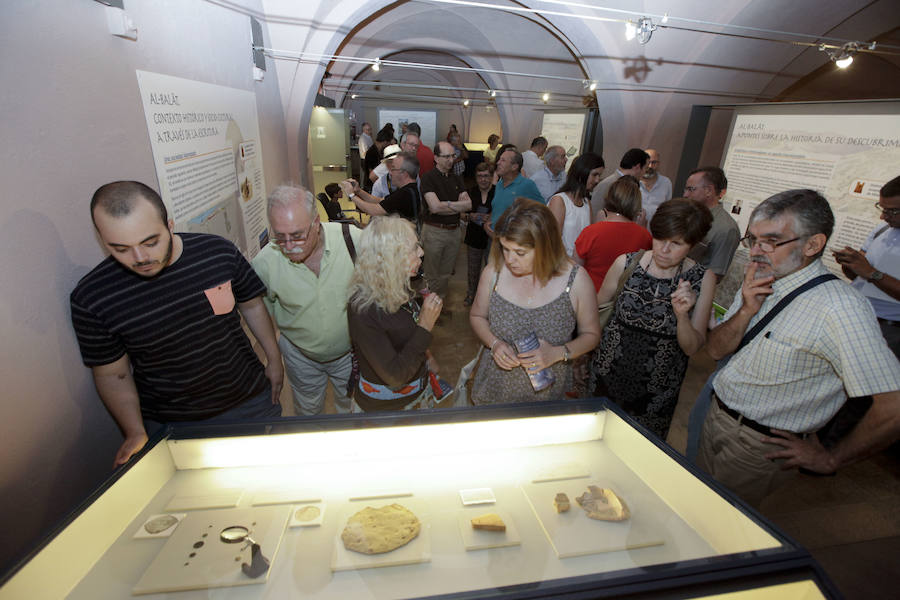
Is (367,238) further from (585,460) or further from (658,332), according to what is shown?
(658,332)

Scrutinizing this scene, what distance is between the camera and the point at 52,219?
136 cm

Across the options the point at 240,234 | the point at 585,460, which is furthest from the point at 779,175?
the point at 240,234

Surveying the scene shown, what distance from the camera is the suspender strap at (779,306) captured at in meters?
1.53

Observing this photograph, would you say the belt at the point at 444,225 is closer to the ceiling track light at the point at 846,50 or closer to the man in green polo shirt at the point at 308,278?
the man in green polo shirt at the point at 308,278

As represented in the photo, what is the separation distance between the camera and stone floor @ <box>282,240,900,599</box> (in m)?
2.36

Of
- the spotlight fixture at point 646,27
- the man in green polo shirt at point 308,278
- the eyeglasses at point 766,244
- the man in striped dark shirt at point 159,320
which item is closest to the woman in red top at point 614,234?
the eyeglasses at point 766,244

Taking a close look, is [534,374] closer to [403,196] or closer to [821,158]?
[403,196]

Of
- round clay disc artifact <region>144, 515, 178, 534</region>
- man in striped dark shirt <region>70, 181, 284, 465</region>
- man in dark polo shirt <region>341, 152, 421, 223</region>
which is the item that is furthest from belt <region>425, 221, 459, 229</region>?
round clay disc artifact <region>144, 515, 178, 534</region>

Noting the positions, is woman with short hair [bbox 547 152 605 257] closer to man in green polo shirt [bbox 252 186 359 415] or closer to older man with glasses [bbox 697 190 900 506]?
older man with glasses [bbox 697 190 900 506]

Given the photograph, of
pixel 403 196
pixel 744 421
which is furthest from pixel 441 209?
pixel 744 421

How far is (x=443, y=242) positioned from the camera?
4.63 metres

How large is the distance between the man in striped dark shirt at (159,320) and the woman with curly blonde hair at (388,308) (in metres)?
0.56

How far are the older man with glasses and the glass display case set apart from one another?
2.39 ft

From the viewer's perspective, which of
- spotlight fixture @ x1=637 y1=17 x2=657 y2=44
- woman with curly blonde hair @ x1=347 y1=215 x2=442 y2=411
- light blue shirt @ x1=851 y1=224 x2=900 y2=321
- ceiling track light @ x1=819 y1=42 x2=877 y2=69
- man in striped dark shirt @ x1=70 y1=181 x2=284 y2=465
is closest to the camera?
man in striped dark shirt @ x1=70 y1=181 x2=284 y2=465
